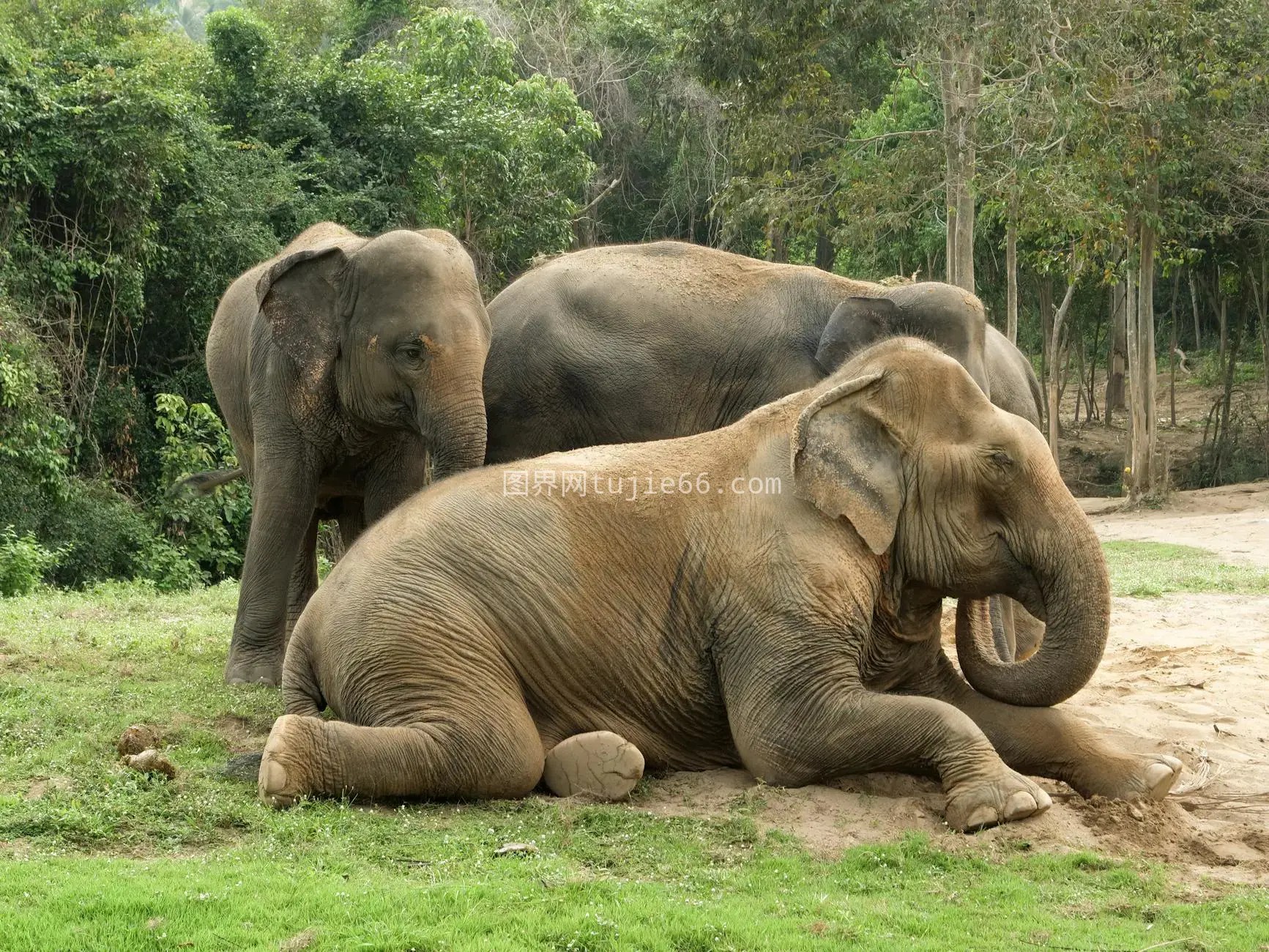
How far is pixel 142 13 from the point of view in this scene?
2983cm

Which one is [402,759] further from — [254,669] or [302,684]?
[254,669]

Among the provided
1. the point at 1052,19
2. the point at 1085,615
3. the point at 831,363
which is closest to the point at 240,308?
the point at 831,363

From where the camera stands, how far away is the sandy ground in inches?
196

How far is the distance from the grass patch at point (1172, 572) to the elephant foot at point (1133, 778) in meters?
5.34

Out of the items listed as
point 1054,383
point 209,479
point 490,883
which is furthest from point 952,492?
point 1054,383

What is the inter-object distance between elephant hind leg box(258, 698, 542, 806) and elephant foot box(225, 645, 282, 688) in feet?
8.71

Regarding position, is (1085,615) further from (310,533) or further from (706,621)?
(310,533)

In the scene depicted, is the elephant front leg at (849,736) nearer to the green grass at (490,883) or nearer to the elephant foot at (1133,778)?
the green grass at (490,883)

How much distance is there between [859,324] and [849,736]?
3.23 meters

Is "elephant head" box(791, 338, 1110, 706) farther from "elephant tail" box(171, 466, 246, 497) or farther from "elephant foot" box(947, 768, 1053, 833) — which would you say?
"elephant tail" box(171, 466, 246, 497)

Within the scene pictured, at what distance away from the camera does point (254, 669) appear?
7855 mm

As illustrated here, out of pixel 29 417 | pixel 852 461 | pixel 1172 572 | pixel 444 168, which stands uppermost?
pixel 444 168

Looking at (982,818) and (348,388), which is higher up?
(348,388)

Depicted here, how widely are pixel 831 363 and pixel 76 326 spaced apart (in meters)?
12.1
